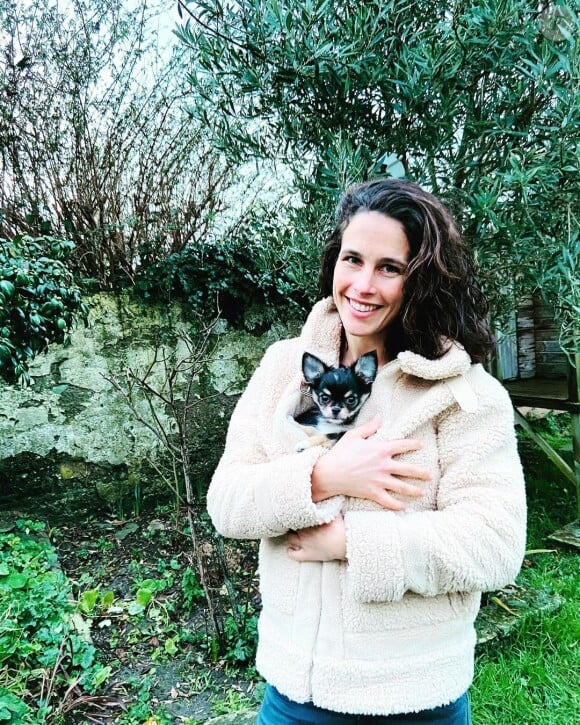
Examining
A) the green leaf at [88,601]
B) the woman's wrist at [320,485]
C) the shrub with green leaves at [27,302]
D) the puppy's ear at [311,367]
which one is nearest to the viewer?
the woman's wrist at [320,485]

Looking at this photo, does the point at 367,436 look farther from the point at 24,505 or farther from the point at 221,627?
the point at 24,505

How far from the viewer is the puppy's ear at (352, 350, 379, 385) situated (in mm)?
1462

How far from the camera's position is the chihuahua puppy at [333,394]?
4.71 feet

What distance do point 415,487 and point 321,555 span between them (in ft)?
0.88

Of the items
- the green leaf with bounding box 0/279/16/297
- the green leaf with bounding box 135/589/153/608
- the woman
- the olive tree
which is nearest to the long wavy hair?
the woman

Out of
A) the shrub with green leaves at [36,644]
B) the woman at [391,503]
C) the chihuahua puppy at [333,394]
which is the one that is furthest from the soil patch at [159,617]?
the chihuahua puppy at [333,394]

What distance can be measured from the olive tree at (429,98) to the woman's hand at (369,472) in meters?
1.66

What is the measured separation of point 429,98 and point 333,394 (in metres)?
1.86

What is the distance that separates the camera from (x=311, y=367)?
1.50m

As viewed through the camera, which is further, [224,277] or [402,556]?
[224,277]

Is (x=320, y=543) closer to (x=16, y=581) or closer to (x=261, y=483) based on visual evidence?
(x=261, y=483)

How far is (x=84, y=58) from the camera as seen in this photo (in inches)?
168

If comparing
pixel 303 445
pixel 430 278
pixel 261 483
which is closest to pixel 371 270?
pixel 430 278

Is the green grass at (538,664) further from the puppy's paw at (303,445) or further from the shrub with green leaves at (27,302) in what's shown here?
the shrub with green leaves at (27,302)
